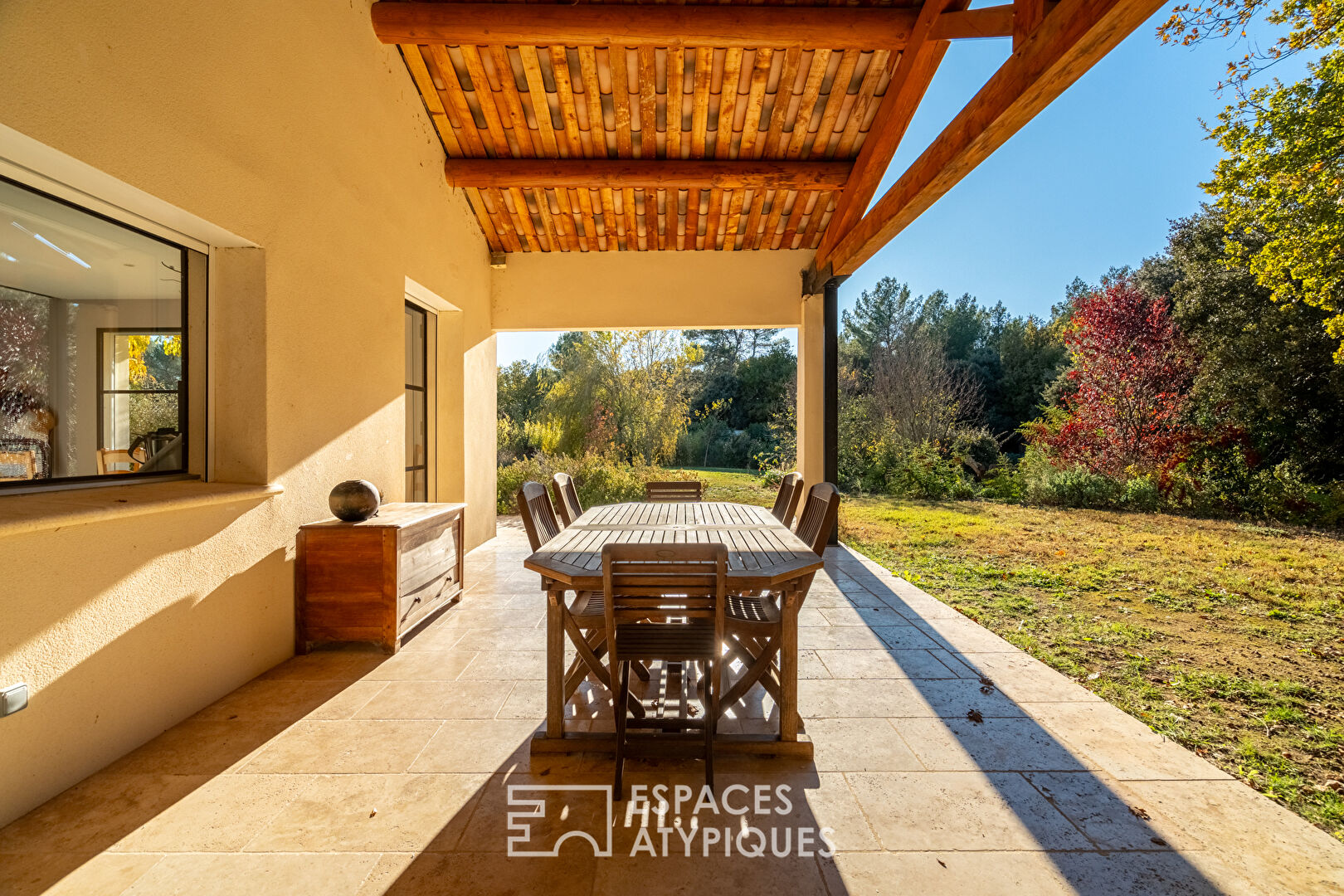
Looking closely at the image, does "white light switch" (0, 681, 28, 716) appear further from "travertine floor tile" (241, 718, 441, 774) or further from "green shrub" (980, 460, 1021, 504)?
"green shrub" (980, 460, 1021, 504)

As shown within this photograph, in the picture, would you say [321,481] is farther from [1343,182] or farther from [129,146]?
[1343,182]

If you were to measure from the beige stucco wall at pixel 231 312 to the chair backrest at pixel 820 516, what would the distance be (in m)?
2.72

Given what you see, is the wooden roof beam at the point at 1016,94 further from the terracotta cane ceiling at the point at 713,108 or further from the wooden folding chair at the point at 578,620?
the wooden folding chair at the point at 578,620

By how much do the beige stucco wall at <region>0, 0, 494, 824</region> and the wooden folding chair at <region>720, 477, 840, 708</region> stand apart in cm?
229

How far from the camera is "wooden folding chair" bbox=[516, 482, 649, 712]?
2.19 m

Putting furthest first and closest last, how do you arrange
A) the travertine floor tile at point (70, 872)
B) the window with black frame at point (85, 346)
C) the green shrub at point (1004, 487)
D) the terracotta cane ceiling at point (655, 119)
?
the green shrub at point (1004, 487) → the terracotta cane ceiling at point (655, 119) → the window with black frame at point (85, 346) → the travertine floor tile at point (70, 872)

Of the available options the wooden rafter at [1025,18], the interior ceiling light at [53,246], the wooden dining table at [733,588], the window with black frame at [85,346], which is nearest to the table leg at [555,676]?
the wooden dining table at [733,588]

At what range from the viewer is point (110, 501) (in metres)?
2.19

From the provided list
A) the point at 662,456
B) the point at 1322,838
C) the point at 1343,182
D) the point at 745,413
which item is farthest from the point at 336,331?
the point at 745,413

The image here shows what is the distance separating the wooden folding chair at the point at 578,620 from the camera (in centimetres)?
219

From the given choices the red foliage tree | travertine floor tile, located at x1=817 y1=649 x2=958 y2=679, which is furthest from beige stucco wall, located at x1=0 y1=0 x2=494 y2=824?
the red foliage tree

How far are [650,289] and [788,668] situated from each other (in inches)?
213

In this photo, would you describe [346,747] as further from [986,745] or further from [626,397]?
[626,397]

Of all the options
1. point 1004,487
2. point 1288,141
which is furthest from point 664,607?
point 1004,487
